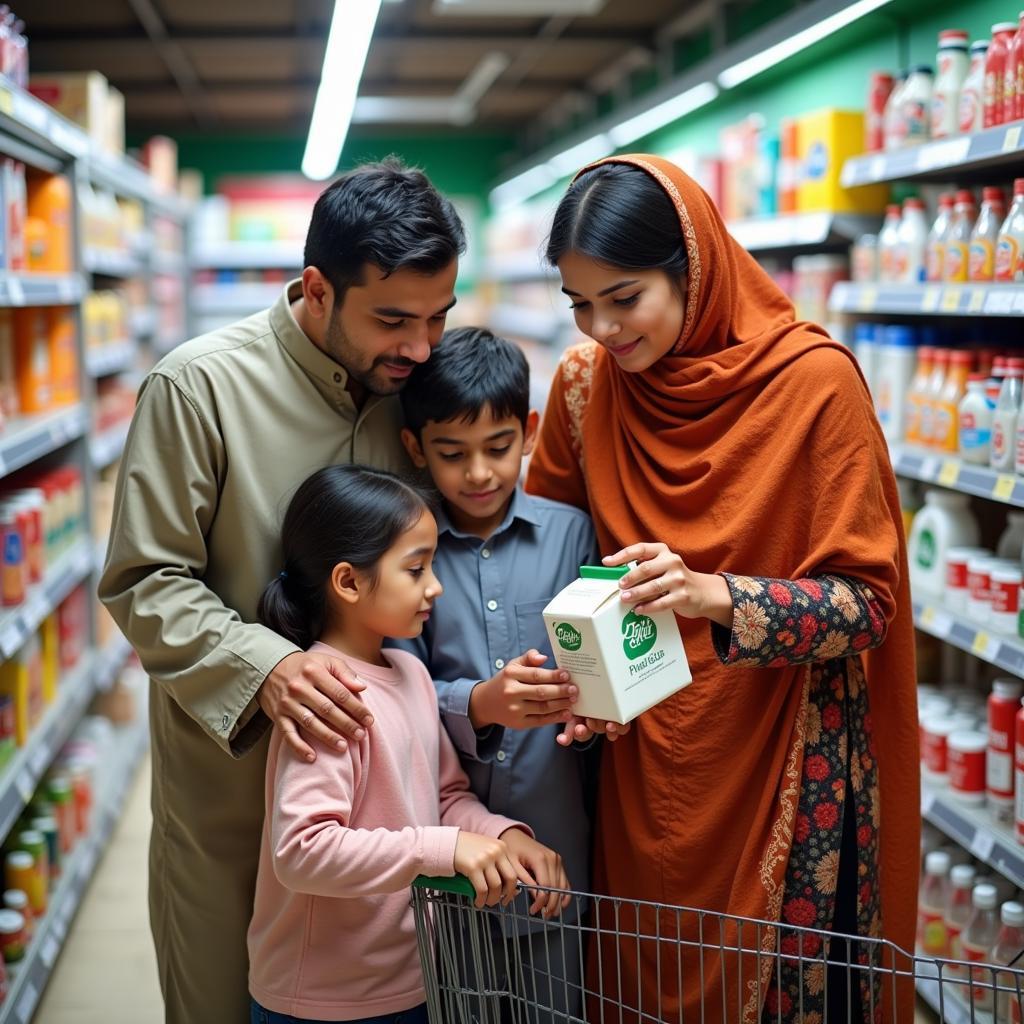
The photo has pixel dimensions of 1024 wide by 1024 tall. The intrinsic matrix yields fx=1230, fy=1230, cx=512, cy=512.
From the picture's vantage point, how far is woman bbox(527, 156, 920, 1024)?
179 cm

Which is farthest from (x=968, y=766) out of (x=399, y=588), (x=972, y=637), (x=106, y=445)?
(x=106, y=445)

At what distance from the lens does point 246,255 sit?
11.0 m

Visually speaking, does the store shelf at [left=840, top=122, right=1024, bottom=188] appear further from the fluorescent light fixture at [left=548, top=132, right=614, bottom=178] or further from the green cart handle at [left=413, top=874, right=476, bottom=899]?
the fluorescent light fixture at [left=548, top=132, right=614, bottom=178]

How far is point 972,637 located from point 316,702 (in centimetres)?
188

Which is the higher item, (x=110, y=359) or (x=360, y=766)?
(x=110, y=359)

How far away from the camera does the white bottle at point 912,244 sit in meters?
3.51

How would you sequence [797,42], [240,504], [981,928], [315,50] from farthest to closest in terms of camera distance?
[315,50] → [797,42] → [981,928] → [240,504]

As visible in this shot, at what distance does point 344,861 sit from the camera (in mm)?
1623

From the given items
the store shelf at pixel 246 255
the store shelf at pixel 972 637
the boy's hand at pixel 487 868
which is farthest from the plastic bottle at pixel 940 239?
the store shelf at pixel 246 255

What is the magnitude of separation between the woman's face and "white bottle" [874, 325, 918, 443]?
6.14 feet

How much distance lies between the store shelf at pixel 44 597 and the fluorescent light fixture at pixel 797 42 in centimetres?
309

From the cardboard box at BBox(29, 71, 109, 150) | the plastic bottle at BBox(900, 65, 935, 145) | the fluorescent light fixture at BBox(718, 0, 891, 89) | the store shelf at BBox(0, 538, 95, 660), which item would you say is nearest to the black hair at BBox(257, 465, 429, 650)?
the store shelf at BBox(0, 538, 95, 660)

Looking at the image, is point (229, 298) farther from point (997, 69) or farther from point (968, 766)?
point (968, 766)

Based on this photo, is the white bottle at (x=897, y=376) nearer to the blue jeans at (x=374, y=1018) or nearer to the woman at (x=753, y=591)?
the woman at (x=753, y=591)
